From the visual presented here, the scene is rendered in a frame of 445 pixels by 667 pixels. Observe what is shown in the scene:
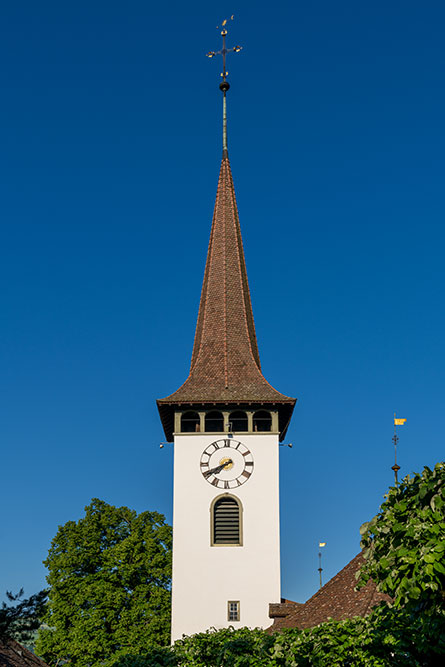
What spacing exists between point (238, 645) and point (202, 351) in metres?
14.4

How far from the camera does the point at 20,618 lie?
11844 millimetres

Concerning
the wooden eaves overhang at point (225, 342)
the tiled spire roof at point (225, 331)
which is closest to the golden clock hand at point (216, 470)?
the wooden eaves overhang at point (225, 342)

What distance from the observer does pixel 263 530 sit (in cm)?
2975

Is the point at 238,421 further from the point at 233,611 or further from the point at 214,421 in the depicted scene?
the point at 233,611

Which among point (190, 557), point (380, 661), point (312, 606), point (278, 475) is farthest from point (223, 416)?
point (380, 661)

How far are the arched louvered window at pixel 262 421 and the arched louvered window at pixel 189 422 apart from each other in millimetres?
2005

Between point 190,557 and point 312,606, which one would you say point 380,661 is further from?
point 190,557

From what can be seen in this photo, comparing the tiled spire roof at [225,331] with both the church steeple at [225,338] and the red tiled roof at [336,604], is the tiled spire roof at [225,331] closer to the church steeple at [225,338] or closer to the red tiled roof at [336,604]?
the church steeple at [225,338]

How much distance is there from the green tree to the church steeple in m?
8.71

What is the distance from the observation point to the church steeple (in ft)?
103

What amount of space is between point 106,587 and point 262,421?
11.6 metres

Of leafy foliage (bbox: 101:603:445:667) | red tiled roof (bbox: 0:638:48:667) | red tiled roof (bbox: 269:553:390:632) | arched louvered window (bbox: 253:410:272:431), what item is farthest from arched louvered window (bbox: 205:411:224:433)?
red tiled roof (bbox: 0:638:48:667)

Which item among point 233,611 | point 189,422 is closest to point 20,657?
point 233,611

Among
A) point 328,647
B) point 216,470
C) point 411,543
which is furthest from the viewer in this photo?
point 216,470
